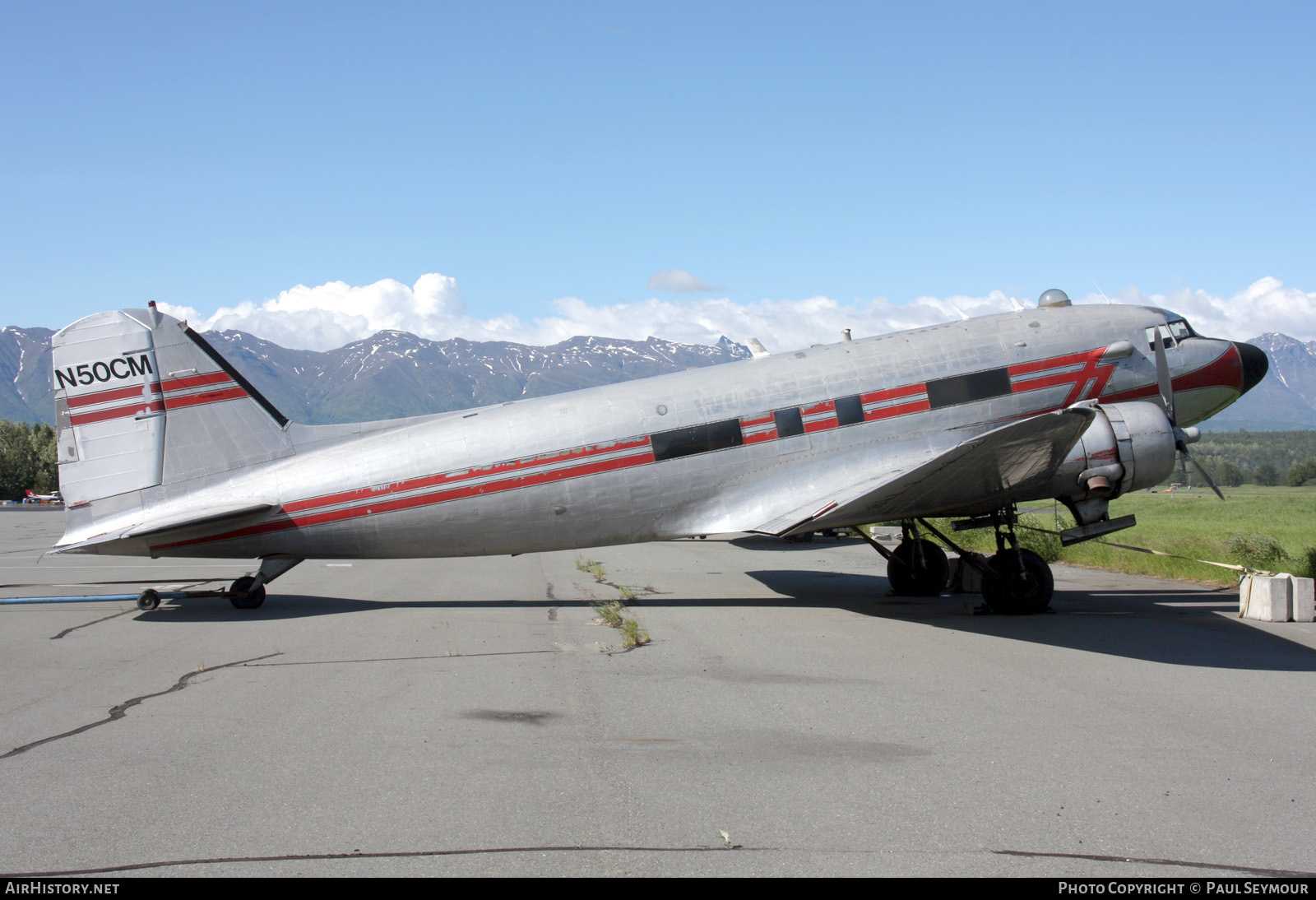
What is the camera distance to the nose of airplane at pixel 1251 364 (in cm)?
1415

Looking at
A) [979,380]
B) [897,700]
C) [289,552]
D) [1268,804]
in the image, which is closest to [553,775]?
[897,700]

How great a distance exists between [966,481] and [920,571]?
3.93 metres

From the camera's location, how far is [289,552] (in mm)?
12570

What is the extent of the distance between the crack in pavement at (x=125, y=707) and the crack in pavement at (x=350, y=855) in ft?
7.91

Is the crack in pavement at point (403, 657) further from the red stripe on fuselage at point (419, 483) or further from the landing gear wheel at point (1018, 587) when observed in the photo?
the landing gear wheel at point (1018, 587)

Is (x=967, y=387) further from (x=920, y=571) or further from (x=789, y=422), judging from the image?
(x=920, y=571)

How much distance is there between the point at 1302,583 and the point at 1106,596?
10.4 feet

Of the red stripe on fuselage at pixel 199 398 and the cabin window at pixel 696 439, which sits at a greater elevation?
the red stripe on fuselage at pixel 199 398

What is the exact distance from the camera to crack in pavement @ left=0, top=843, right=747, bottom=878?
4.04 metres

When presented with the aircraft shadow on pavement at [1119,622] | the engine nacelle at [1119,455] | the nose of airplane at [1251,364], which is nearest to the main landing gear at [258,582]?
the aircraft shadow on pavement at [1119,622]

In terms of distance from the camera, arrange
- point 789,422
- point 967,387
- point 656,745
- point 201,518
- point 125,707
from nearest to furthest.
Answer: point 656,745 < point 125,707 < point 201,518 < point 789,422 < point 967,387

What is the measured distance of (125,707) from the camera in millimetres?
7223

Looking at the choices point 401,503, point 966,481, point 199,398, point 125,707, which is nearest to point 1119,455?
point 966,481

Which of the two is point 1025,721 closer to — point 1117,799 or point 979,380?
point 1117,799
